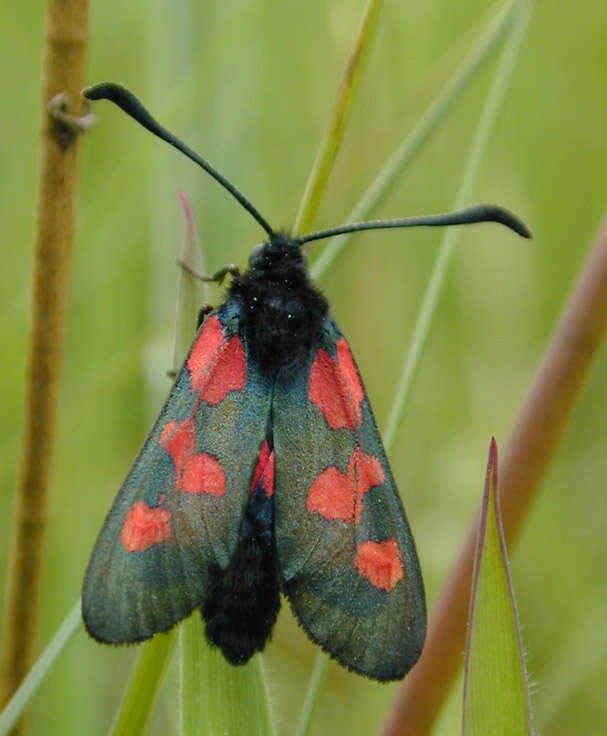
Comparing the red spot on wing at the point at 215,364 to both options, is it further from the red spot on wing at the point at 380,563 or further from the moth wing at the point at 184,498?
the red spot on wing at the point at 380,563

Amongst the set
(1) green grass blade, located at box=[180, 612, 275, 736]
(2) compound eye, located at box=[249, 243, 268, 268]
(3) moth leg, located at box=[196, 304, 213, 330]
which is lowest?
(1) green grass blade, located at box=[180, 612, 275, 736]

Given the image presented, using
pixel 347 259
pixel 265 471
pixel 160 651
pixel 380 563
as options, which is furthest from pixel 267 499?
pixel 347 259

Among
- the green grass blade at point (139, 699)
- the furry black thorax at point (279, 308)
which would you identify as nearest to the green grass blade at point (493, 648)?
the green grass blade at point (139, 699)

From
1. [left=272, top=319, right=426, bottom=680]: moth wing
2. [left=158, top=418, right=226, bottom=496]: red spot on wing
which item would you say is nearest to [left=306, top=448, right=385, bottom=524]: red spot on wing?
[left=272, top=319, right=426, bottom=680]: moth wing

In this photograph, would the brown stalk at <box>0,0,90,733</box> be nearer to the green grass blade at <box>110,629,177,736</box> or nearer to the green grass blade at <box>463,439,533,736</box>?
the green grass blade at <box>110,629,177,736</box>

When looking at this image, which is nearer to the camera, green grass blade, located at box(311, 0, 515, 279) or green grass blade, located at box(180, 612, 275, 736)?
green grass blade, located at box(180, 612, 275, 736)

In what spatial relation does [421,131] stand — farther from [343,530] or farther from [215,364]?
[343,530]

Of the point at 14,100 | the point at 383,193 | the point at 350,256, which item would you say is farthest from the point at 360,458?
the point at 14,100
